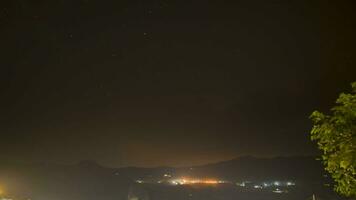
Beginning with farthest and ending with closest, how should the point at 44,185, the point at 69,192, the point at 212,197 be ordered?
the point at 44,185, the point at 69,192, the point at 212,197

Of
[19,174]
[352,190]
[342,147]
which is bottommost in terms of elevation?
[352,190]

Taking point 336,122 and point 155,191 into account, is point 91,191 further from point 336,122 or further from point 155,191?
point 336,122

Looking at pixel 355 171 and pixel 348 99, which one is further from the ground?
pixel 348 99

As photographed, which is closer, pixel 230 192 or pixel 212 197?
pixel 212 197

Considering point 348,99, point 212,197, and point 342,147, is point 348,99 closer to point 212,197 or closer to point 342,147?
point 342,147

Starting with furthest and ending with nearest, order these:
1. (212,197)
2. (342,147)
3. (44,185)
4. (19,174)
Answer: (19,174) → (44,185) → (212,197) → (342,147)

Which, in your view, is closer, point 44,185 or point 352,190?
point 352,190

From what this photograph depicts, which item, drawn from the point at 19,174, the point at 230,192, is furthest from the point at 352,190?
the point at 19,174

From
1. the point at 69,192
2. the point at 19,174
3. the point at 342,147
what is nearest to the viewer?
the point at 342,147

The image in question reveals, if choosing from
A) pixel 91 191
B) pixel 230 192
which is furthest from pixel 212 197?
pixel 91 191

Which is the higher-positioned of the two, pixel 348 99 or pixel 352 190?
pixel 348 99
